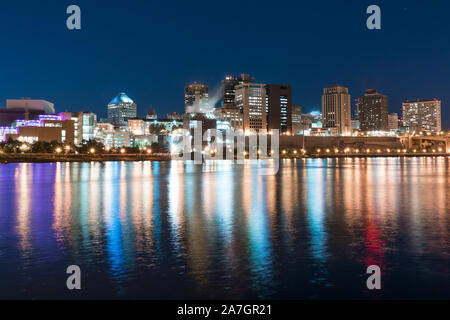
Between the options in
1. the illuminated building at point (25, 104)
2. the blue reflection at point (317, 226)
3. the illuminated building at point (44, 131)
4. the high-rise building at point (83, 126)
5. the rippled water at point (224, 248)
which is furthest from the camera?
the illuminated building at point (25, 104)

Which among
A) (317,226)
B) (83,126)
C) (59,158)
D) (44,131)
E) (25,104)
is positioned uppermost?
(25,104)

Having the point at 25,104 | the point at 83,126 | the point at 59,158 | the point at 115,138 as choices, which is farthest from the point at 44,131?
the point at 115,138

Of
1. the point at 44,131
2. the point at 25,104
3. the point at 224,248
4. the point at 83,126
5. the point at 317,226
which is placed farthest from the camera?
the point at 83,126

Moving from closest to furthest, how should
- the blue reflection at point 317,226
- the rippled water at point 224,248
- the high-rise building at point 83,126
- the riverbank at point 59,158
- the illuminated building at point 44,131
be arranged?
the rippled water at point 224,248 < the blue reflection at point 317,226 < the riverbank at point 59,158 < the illuminated building at point 44,131 < the high-rise building at point 83,126

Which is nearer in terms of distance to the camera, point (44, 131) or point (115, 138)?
point (44, 131)

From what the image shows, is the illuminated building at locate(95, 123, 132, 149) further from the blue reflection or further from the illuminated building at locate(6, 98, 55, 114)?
the blue reflection

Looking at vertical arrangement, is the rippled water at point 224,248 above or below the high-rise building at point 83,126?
below

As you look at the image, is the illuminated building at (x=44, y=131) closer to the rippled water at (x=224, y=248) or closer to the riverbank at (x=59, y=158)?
the riverbank at (x=59, y=158)

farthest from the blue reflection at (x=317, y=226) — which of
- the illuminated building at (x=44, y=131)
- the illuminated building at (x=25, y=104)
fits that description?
the illuminated building at (x=25, y=104)

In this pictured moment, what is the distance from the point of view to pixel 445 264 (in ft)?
38.1

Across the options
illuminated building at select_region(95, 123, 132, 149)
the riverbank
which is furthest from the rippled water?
illuminated building at select_region(95, 123, 132, 149)

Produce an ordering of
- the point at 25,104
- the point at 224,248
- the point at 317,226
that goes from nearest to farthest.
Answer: the point at 224,248, the point at 317,226, the point at 25,104

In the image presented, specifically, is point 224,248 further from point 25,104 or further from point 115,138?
point 115,138

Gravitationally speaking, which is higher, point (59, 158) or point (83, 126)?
point (83, 126)
